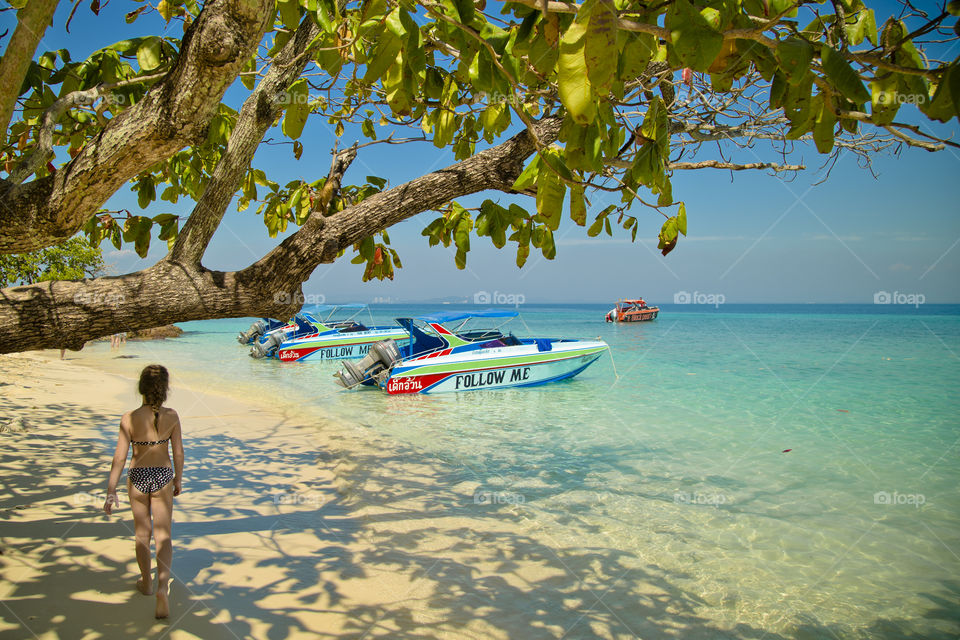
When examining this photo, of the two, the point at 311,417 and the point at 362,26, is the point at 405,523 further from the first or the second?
the point at 311,417

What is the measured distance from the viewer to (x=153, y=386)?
3197mm

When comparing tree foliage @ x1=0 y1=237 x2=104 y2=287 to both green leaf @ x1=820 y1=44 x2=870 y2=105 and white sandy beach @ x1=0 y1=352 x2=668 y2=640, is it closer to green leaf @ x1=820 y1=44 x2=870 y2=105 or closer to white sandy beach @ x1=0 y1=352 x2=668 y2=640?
white sandy beach @ x1=0 y1=352 x2=668 y2=640

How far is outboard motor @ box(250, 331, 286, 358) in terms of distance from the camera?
20356 millimetres

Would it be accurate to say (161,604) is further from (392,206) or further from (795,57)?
(795,57)

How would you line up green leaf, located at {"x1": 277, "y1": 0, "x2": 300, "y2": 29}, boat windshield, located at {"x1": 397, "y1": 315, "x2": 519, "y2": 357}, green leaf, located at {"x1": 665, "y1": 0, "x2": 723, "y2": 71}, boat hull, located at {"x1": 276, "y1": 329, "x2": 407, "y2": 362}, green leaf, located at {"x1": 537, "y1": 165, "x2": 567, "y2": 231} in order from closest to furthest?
green leaf, located at {"x1": 665, "y1": 0, "x2": 723, "y2": 71}, green leaf, located at {"x1": 537, "y1": 165, "x2": 567, "y2": 231}, green leaf, located at {"x1": 277, "y1": 0, "x2": 300, "y2": 29}, boat windshield, located at {"x1": 397, "y1": 315, "x2": 519, "y2": 357}, boat hull, located at {"x1": 276, "y1": 329, "x2": 407, "y2": 362}

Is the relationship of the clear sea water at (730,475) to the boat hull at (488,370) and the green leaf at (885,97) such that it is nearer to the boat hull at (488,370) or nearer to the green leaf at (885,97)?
the boat hull at (488,370)

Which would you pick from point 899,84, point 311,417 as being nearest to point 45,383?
point 311,417

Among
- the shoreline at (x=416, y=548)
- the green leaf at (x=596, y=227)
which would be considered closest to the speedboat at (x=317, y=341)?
the shoreline at (x=416, y=548)

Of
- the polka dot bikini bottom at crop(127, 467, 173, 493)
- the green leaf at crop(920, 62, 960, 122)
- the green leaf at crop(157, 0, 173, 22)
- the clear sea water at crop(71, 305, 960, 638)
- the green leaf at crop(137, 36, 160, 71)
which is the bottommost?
the clear sea water at crop(71, 305, 960, 638)

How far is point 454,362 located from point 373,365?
2065 mm

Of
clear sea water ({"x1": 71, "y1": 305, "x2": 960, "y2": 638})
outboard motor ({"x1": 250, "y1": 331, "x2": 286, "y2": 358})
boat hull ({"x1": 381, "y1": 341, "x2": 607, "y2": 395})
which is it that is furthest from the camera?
outboard motor ({"x1": 250, "y1": 331, "x2": 286, "y2": 358})

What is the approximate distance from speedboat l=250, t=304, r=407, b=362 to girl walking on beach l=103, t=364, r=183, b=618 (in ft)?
53.5

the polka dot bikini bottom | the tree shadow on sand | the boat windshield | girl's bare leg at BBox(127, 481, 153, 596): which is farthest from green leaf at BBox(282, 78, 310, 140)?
the boat windshield

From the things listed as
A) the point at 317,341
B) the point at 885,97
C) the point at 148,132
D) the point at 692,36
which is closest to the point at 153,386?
the point at 148,132
